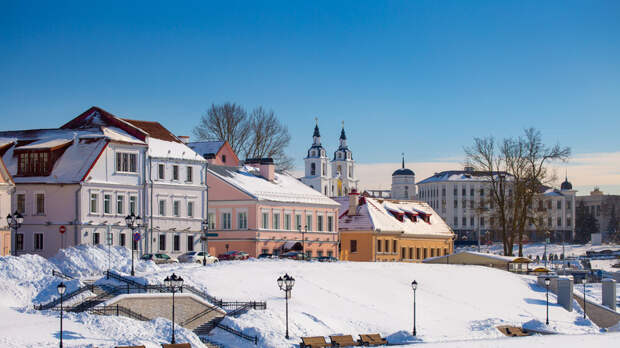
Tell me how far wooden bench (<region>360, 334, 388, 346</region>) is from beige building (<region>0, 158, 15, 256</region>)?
864 inches

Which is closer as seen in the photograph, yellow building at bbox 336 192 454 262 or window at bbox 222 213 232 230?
window at bbox 222 213 232 230

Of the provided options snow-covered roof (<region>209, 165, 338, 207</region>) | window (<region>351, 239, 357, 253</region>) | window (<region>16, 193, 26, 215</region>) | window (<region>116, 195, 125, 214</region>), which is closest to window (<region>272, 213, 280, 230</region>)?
snow-covered roof (<region>209, 165, 338, 207</region>)

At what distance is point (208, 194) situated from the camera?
73.8 metres

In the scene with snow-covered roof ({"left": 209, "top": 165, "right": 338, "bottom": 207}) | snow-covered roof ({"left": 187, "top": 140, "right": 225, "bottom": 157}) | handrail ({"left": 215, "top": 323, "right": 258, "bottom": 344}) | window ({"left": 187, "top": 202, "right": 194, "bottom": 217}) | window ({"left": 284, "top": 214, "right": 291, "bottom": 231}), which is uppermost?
snow-covered roof ({"left": 187, "top": 140, "right": 225, "bottom": 157})

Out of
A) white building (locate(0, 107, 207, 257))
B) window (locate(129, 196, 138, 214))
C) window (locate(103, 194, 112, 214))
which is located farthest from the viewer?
window (locate(129, 196, 138, 214))

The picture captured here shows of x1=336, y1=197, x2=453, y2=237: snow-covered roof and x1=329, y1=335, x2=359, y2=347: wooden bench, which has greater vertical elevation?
x1=336, y1=197, x2=453, y2=237: snow-covered roof

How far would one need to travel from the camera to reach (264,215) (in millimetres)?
72812

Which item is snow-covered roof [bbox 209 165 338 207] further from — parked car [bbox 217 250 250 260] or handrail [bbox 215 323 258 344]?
handrail [bbox 215 323 258 344]

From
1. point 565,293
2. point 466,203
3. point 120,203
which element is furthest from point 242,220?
point 466,203

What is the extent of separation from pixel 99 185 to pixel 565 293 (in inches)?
1229

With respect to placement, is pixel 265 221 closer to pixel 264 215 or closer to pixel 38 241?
pixel 264 215

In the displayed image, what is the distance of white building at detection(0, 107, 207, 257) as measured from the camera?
192 feet

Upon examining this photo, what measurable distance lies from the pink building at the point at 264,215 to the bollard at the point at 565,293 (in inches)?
772

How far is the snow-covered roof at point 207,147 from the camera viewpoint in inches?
3066
